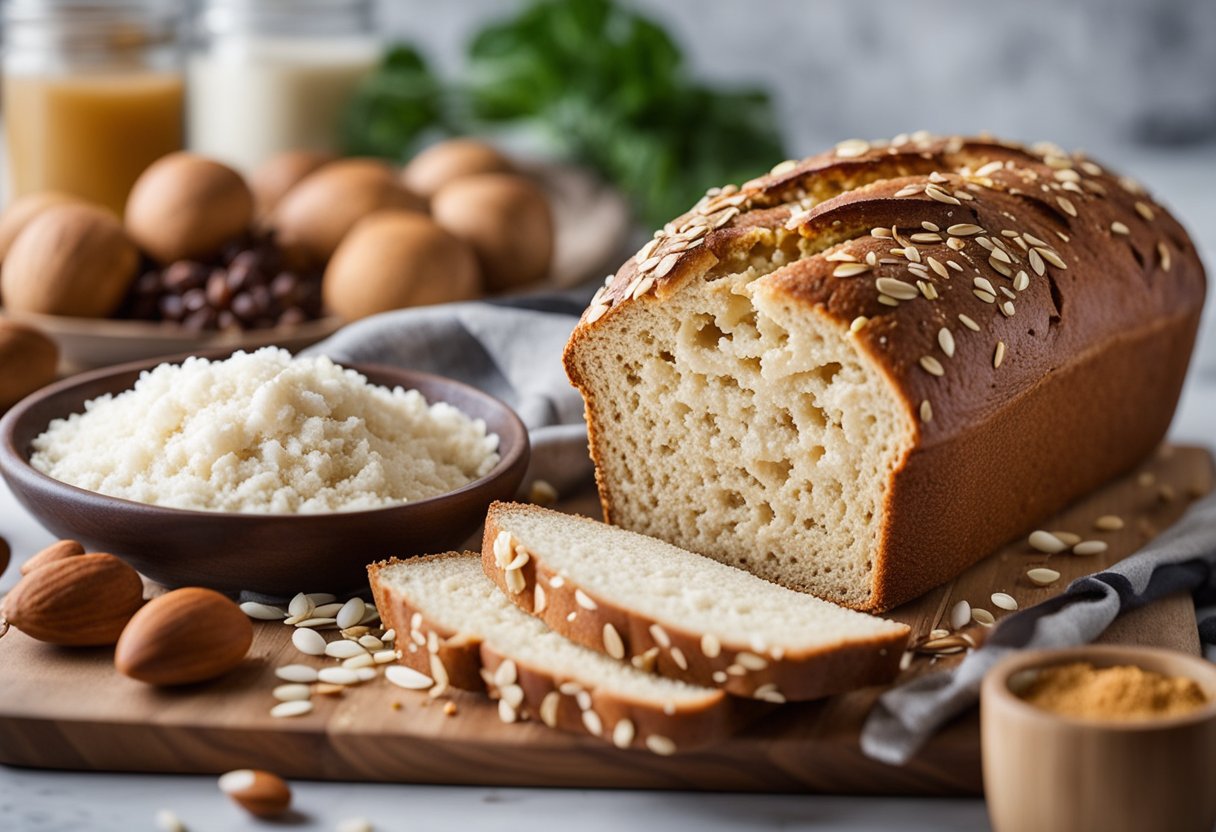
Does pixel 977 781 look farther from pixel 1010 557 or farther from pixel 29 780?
pixel 29 780

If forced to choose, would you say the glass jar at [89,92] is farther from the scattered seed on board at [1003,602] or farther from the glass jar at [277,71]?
the scattered seed on board at [1003,602]

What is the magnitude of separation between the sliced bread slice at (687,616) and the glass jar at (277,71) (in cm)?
372

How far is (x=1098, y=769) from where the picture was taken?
6.49 ft

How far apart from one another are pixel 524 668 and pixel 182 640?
58 cm

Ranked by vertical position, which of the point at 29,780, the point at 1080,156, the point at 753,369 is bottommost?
the point at 29,780

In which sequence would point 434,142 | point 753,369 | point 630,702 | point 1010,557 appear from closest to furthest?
point 630,702 → point 753,369 → point 1010,557 → point 434,142

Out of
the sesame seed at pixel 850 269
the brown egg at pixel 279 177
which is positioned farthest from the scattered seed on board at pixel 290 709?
the brown egg at pixel 279 177

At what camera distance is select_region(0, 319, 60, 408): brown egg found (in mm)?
3713

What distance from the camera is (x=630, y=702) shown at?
2.29 meters

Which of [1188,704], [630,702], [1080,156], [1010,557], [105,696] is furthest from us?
[1080,156]

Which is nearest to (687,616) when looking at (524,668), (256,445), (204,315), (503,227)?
(524,668)

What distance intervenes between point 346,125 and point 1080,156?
133 inches

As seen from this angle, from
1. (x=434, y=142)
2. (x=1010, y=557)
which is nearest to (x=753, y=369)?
(x=1010, y=557)

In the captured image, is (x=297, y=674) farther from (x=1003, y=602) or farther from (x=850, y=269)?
(x=1003, y=602)
